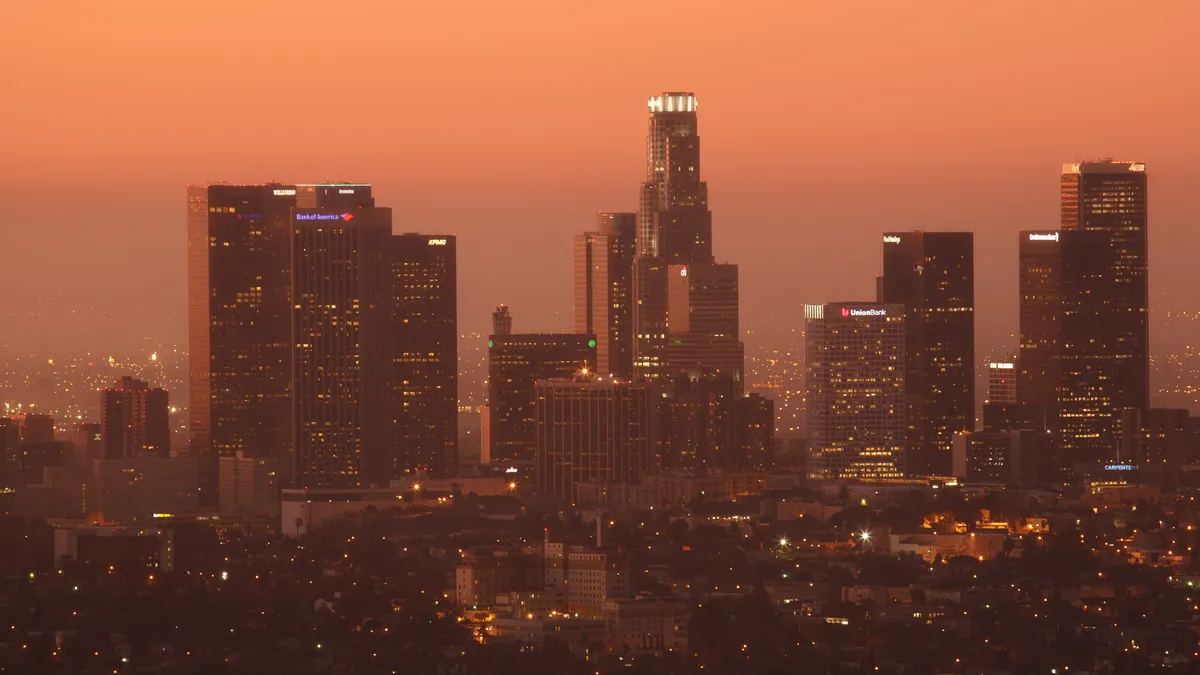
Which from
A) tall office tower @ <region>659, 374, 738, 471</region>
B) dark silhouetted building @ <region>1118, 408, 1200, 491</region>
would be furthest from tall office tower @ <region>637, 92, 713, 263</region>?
dark silhouetted building @ <region>1118, 408, 1200, 491</region>

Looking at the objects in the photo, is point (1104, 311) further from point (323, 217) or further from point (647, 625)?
point (647, 625)

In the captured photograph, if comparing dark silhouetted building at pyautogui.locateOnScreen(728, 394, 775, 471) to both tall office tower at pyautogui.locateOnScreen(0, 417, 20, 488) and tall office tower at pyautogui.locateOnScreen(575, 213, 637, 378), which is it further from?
tall office tower at pyautogui.locateOnScreen(0, 417, 20, 488)

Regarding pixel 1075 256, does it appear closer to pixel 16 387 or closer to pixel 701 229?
pixel 701 229

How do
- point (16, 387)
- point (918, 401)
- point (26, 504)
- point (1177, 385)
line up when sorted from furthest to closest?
1. point (1177, 385)
2. point (918, 401)
3. point (16, 387)
4. point (26, 504)

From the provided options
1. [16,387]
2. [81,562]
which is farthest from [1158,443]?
[81,562]

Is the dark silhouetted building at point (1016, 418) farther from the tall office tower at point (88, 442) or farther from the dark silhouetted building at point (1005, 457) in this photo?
the tall office tower at point (88, 442)
